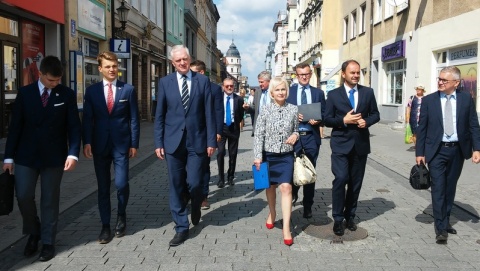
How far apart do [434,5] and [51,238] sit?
16.4 metres

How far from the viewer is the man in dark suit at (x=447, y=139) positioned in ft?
16.4

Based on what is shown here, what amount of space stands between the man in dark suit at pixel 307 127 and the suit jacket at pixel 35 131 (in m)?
2.61

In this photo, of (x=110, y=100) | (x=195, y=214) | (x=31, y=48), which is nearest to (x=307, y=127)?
(x=195, y=214)

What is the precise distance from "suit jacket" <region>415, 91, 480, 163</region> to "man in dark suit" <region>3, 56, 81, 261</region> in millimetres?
3577

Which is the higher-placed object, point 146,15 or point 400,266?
point 146,15

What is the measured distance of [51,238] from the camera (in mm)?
4461

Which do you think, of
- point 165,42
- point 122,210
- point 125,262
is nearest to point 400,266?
point 125,262

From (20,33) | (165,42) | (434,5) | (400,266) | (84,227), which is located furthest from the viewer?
(165,42)

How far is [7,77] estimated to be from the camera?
1129cm

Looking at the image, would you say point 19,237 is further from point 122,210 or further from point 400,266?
point 400,266

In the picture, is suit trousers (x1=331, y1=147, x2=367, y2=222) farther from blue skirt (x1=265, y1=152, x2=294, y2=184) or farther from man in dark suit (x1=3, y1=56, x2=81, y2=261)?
man in dark suit (x1=3, y1=56, x2=81, y2=261)

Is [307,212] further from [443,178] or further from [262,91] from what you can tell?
[262,91]

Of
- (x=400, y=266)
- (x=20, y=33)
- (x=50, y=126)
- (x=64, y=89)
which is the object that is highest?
(x=20, y=33)

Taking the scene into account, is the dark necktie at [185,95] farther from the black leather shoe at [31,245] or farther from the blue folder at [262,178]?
the black leather shoe at [31,245]
